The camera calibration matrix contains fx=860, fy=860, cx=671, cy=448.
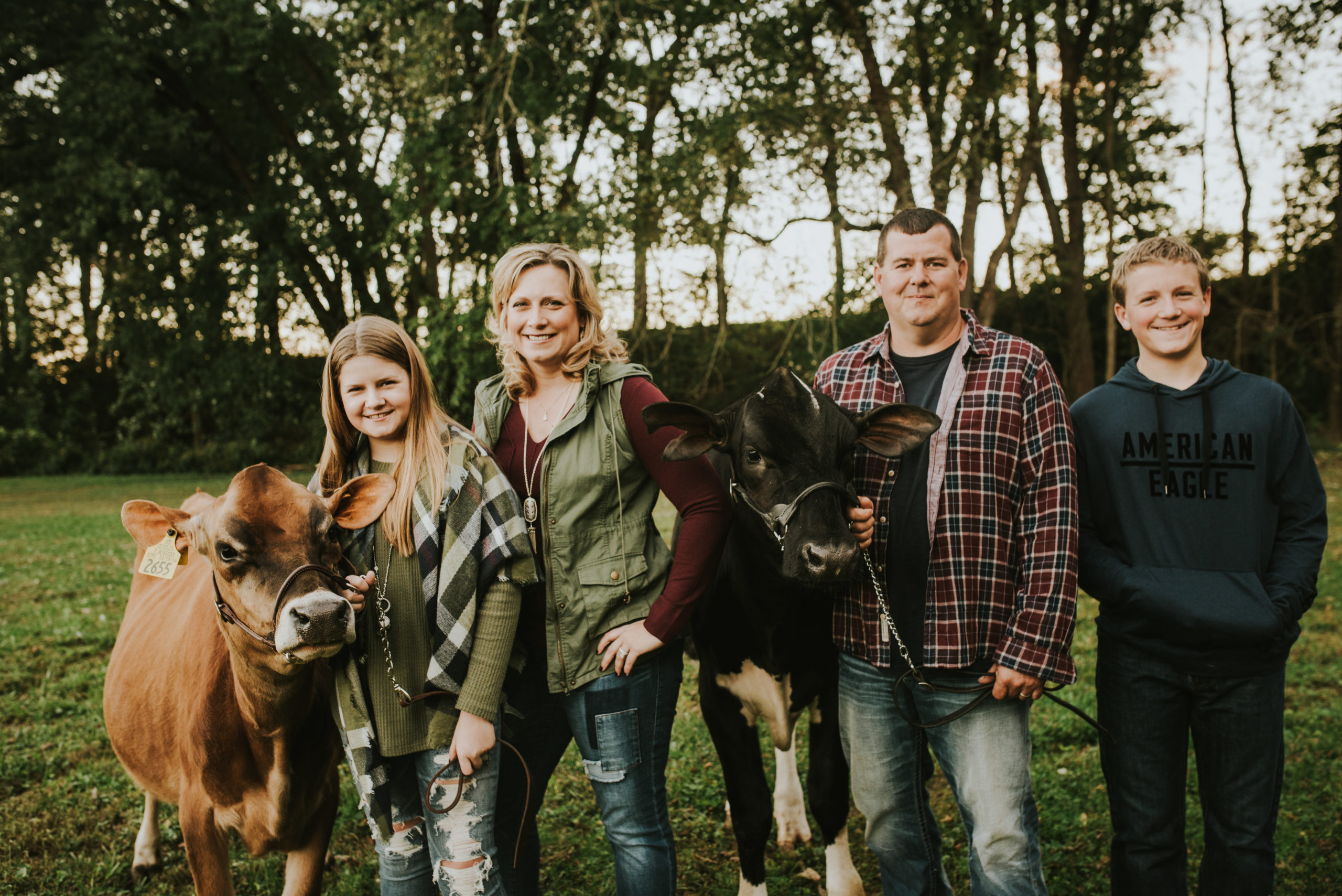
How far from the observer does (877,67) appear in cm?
1345

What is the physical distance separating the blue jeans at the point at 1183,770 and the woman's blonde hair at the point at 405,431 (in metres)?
2.26

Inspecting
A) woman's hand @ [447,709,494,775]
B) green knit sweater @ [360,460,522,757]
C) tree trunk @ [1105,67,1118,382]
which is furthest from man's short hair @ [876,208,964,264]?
tree trunk @ [1105,67,1118,382]

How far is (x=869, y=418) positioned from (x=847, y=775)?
154 cm

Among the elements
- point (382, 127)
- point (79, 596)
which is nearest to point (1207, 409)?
point (79, 596)

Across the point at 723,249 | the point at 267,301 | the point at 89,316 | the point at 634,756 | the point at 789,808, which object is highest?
the point at 89,316

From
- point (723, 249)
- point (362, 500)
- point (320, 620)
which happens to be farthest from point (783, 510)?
point (723, 249)

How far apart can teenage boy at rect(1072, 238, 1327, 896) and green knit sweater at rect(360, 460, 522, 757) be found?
6.10 ft

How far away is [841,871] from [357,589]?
2.20m

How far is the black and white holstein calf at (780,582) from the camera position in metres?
2.67

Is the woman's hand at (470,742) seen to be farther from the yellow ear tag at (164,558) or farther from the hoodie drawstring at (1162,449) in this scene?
the hoodie drawstring at (1162,449)

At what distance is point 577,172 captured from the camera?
16.3 meters

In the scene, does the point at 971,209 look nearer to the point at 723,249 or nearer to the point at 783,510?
the point at 723,249

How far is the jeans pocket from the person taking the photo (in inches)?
99.5

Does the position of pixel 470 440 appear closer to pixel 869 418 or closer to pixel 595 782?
pixel 595 782
